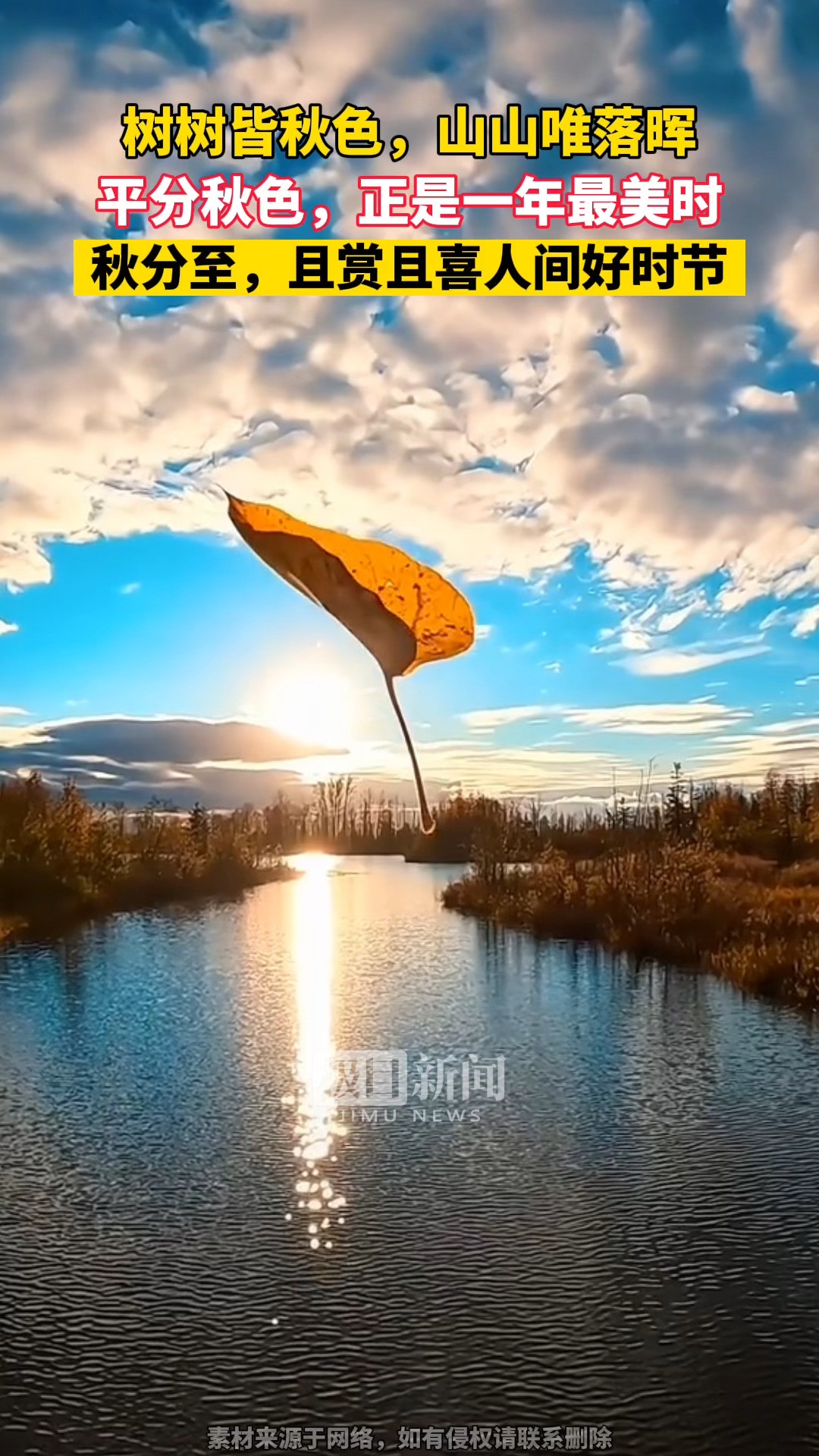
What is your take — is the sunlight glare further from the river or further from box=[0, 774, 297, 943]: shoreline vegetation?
box=[0, 774, 297, 943]: shoreline vegetation

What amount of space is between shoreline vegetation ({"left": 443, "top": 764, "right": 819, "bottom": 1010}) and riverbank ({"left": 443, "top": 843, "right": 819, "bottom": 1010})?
0.10 feet

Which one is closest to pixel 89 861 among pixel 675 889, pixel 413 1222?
pixel 675 889

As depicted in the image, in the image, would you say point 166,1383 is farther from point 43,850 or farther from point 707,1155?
point 43,850

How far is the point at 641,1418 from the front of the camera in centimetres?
638

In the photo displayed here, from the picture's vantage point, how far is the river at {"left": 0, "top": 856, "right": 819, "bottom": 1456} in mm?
6617

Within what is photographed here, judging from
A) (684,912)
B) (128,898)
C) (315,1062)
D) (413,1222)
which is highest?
(684,912)

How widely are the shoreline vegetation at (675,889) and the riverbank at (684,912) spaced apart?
1.2 inches

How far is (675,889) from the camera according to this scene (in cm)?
2331

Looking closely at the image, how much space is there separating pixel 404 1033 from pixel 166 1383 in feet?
29.2

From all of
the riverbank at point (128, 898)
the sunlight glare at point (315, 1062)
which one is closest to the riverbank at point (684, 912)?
the sunlight glare at point (315, 1062)

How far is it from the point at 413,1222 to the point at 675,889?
1517 centimetres

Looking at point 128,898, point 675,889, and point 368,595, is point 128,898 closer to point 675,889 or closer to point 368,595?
point 675,889

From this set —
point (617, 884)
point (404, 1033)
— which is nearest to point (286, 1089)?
point (404, 1033)

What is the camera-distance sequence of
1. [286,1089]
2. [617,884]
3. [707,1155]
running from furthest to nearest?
[617,884] → [286,1089] → [707,1155]
